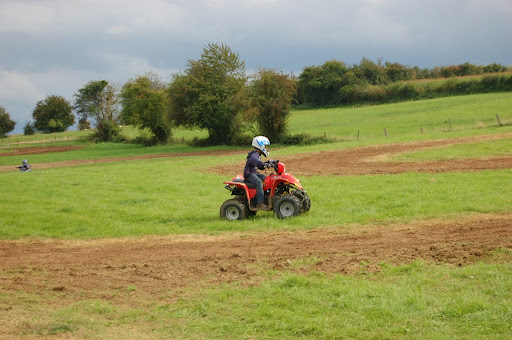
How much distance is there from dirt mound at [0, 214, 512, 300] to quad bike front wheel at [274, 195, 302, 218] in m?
1.41

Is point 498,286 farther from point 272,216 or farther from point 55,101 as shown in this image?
point 55,101

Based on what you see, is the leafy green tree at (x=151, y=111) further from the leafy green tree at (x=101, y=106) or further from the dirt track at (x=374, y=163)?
the dirt track at (x=374, y=163)

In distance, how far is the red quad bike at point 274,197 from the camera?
45.9 ft

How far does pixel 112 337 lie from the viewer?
687 cm

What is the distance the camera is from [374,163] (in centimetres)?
2552

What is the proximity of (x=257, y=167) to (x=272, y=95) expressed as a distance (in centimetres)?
3391

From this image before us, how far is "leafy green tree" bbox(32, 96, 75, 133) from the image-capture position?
118312 mm

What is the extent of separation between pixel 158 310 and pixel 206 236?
5396 mm

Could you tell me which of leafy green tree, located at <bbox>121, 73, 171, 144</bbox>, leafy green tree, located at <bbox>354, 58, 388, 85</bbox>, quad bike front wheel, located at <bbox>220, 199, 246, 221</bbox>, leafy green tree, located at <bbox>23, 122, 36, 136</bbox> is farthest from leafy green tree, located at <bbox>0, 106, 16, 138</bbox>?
quad bike front wheel, located at <bbox>220, 199, 246, 221</bbox>

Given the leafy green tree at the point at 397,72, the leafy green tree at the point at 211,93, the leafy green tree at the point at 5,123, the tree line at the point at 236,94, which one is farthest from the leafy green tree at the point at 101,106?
the leafy green tree at the point at 397,72

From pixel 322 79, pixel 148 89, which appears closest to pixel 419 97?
pixel 322 79

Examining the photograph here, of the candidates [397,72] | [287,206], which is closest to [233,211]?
[287,206]

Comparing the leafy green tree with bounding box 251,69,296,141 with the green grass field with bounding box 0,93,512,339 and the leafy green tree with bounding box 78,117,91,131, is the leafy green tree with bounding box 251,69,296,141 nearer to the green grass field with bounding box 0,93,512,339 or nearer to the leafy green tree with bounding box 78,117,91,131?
the green grass field with bounding box 0,93,512,339

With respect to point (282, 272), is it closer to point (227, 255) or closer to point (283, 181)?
point (227, 255)
